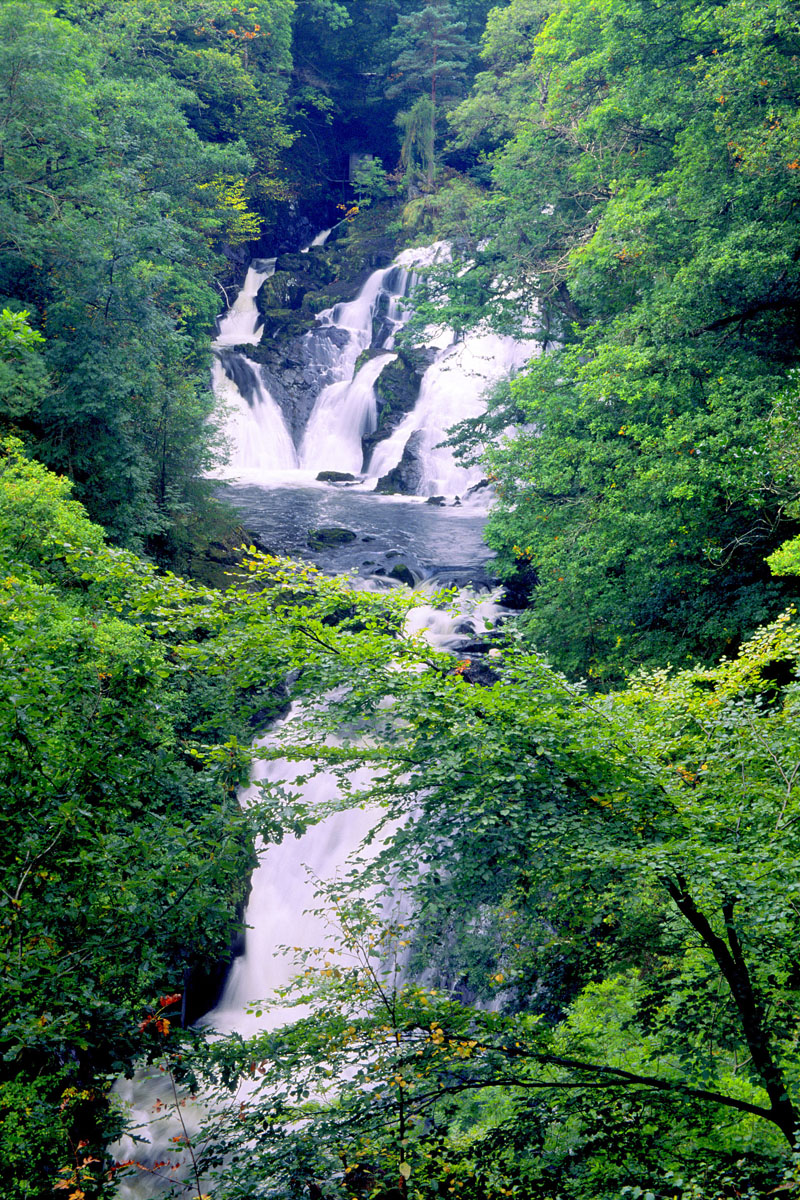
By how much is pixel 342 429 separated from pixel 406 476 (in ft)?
14.9

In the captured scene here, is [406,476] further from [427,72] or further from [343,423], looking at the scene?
[427,72]

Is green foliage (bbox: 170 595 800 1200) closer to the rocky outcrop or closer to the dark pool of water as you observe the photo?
the dark pool of water

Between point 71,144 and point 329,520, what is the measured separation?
1096 centimetres

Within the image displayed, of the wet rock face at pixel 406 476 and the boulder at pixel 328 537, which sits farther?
the wet rock face at pixel 406 476

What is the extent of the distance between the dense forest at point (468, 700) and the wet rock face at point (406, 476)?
7769 mm

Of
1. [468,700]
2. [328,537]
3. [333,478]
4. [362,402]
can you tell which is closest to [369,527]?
[328,537]

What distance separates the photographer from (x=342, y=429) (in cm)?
2905

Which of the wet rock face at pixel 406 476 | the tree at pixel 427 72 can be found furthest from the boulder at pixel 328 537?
the tree at pixel 427 72

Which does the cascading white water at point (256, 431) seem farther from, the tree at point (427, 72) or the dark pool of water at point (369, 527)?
the tree at point (427, 72)

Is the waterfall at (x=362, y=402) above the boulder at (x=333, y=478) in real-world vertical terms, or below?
above

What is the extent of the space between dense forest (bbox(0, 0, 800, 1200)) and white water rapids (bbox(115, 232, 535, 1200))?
896mm

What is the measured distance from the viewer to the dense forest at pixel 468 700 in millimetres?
4277

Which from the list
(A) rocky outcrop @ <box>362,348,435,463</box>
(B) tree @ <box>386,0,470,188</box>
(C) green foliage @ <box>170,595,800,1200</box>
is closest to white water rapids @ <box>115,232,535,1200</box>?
(A) rocky outcrop @ <box>362,348,435,463</box>

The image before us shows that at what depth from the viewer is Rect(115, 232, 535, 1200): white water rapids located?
12.1m
